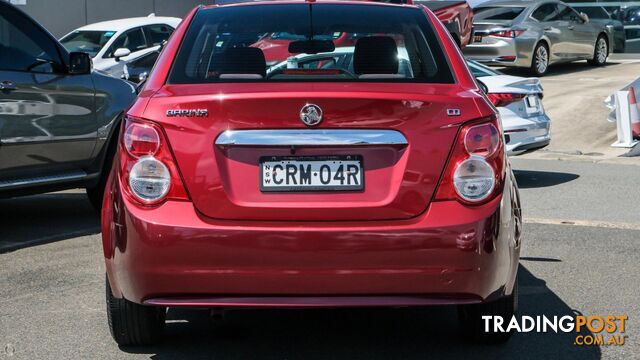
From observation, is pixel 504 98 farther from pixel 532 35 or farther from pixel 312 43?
pixel 532 35

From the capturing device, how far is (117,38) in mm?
18969

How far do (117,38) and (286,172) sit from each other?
49.1 ft

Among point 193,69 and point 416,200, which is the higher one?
point 193,69

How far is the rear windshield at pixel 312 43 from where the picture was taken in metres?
4.97

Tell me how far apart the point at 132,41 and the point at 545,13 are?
8.22m

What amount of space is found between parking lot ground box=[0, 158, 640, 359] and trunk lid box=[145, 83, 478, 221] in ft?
2.85

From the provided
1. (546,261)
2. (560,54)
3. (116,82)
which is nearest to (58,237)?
(116,82)

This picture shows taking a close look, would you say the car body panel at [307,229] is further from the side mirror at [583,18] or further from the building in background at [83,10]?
the building in background at [83,10]

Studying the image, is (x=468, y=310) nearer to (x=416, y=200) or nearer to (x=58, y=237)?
(x=416, y=200)

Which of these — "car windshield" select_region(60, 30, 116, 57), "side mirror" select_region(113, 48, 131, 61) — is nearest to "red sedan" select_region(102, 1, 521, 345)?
"side mirror" select_region(113, 48, 131, 61)

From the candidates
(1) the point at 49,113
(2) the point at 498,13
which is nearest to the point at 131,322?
(1) the point at 49,113

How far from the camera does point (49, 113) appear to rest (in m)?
8.50

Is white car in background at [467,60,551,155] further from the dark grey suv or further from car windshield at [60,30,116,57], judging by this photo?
car windshield at [60,30,116,57]

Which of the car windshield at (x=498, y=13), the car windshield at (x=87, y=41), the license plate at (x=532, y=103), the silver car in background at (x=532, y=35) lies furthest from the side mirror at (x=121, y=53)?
the license plate at (x=532, y=103)
